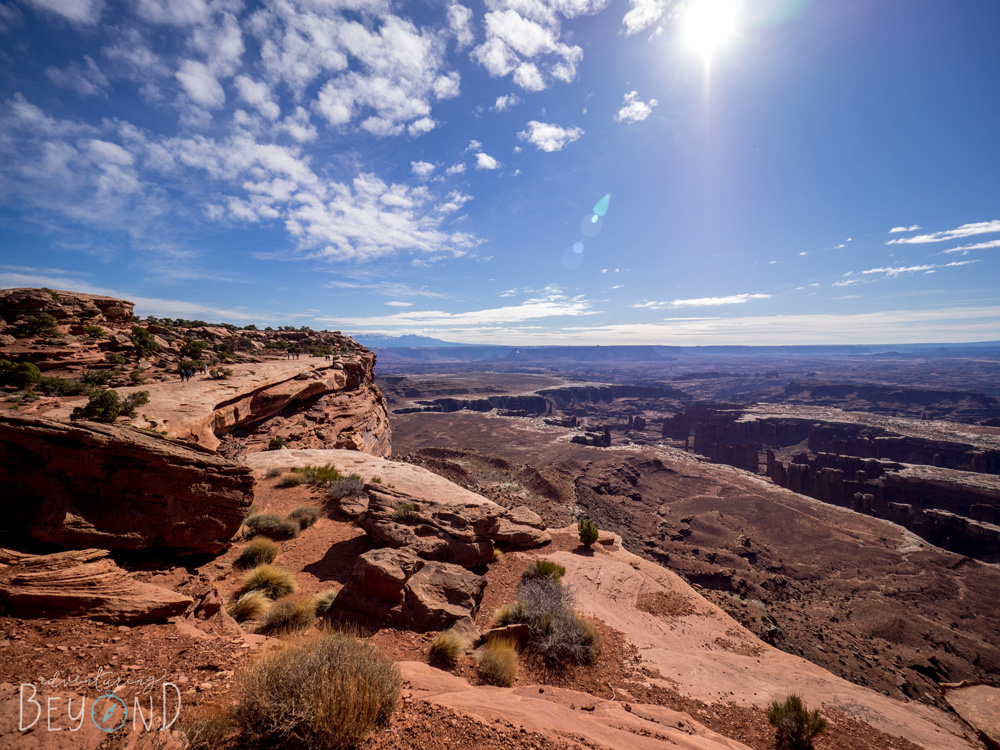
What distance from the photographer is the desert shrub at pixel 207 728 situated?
2908 millimetres

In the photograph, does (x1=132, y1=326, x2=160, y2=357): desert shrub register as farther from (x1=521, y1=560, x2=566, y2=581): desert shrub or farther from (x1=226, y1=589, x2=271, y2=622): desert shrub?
(x1=521, y1=560, x2=566, y2=581): desert shrub

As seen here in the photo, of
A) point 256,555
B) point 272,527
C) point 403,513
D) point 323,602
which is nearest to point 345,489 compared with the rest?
point 272,527

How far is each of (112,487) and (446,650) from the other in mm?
6225

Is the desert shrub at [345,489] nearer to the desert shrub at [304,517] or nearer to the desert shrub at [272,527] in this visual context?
the desert shrub at [304,517]

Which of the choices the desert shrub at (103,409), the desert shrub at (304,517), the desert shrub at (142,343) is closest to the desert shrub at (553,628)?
the desert shrub at (304,517)

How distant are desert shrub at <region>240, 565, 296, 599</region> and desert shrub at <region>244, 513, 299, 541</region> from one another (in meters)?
2.39

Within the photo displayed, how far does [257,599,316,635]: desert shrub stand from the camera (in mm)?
5656

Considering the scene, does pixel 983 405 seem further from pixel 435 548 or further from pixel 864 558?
pixel 435 548

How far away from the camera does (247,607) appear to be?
5.91 m

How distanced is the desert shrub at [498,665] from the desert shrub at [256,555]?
17.2ft

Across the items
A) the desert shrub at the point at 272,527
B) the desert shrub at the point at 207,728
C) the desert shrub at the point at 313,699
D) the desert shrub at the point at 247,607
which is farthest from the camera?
the desert shrub at the point at 272,527

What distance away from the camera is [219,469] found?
709cm

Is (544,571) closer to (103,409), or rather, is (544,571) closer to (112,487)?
(112,487)

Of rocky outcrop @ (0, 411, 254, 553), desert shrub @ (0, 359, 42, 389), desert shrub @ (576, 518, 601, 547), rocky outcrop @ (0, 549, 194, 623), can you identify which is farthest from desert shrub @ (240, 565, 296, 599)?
desert shrub @ (0, 359, 42, 389)
